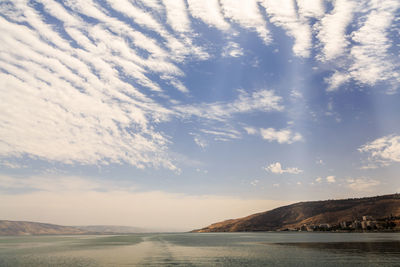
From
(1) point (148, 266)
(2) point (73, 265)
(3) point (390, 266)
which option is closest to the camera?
(3) point (390, 266)

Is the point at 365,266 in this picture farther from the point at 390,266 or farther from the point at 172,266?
the point at 172,266

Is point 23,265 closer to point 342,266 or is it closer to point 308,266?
point 308,266

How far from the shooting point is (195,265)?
191 feet

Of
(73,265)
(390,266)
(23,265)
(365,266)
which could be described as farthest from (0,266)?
(390,266)

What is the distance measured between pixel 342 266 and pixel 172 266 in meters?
32.3

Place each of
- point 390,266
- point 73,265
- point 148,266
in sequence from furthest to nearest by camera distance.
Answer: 1. point 73,265
2. point 148,266
3. point 390,266

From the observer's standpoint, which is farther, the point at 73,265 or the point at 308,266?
the point at 73,265

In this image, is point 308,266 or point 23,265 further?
point 23,265

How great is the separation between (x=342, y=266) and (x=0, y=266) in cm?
6882

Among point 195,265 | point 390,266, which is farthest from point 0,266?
point 390,266

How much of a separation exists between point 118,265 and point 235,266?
23.3 m

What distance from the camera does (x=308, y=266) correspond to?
5631cm

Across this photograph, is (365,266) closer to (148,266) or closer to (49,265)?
(148,266)

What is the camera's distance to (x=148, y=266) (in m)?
57.1
